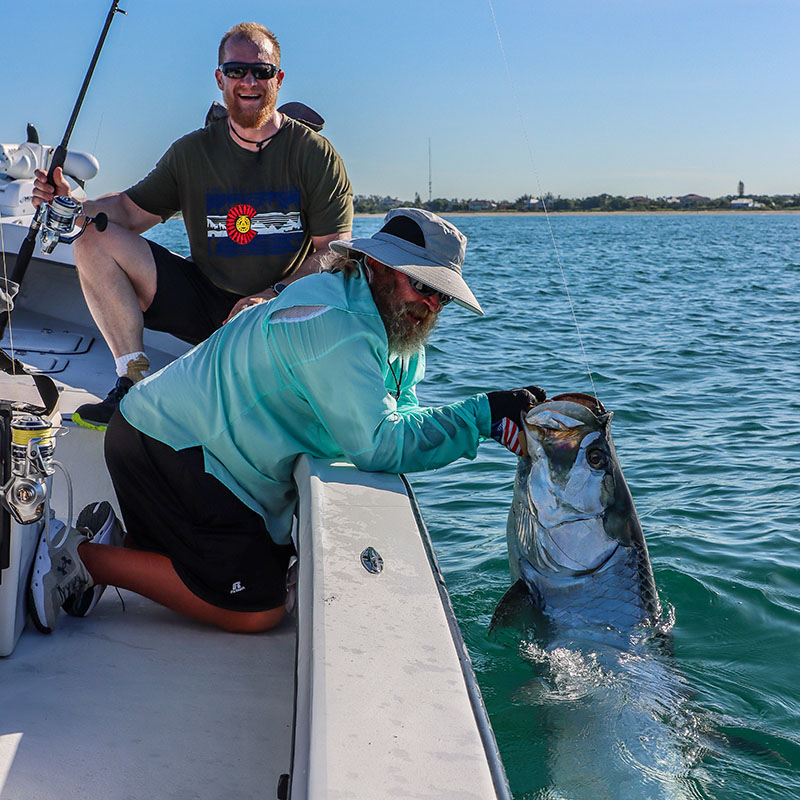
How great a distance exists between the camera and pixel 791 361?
33.9ft

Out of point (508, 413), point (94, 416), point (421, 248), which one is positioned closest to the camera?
point (421, 248)

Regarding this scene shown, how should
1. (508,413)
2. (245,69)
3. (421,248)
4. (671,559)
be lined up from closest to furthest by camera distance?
1. (421,248)
2. (508,413)
3. (245,69)
4. (671,559)

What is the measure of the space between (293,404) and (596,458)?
88 centimetres

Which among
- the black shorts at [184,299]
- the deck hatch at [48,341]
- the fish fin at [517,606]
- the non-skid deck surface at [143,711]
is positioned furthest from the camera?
the deck hatch at [48,341]

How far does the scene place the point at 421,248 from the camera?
2629 millimetres

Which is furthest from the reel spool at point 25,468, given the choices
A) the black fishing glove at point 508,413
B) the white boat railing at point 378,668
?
the black fishing glove at point 508,413

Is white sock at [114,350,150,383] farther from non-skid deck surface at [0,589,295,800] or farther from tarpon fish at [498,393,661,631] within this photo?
tarpon fish at [498,393,661,631]

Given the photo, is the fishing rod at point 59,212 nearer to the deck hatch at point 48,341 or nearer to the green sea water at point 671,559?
the deck hatch at point 48,341

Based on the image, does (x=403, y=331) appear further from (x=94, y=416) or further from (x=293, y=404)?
(x=94, y=416)

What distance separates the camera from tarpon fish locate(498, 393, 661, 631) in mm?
2688

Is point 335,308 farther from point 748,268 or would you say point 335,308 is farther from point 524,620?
point 748,268

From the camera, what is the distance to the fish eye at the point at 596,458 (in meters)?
2.68

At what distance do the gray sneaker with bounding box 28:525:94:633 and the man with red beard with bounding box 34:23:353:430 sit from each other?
151 cm

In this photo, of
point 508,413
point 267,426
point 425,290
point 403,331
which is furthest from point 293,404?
point 508,413
